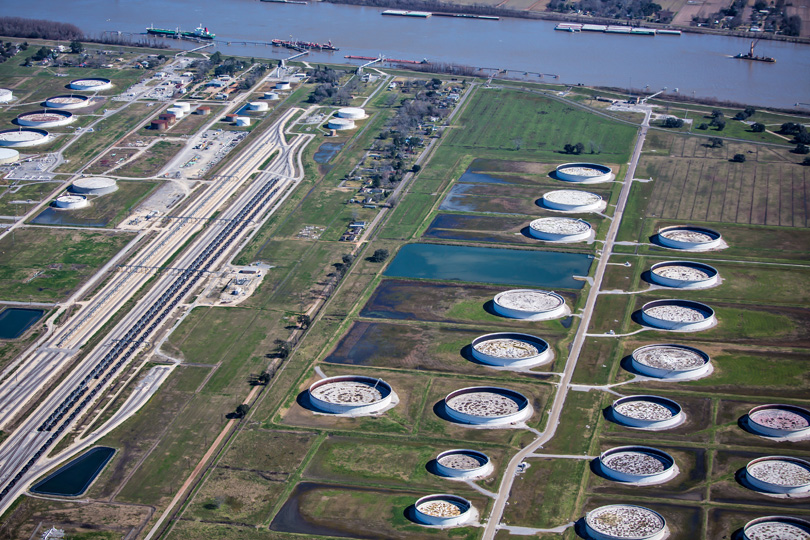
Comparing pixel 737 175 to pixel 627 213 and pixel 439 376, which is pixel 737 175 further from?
pixel 439 376

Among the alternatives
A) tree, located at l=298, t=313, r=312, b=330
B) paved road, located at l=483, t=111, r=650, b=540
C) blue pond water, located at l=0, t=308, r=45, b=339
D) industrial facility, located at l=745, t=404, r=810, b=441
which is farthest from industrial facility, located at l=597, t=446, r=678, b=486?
blue pond water, located at l=0, t=308, r=45, b=339

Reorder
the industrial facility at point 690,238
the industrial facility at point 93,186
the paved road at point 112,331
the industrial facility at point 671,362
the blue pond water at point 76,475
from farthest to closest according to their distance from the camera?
the industrial facility at point 93,186, the industrial facility at point 690,238, the industrial facility at point 671,362, the paved road at point 112,331, the blue pond water at point 76,475

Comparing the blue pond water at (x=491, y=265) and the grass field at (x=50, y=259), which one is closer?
the grass field at (x=50, y=259)

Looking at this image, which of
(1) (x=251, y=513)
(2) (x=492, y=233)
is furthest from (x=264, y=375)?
(2) (x=492, y=233)

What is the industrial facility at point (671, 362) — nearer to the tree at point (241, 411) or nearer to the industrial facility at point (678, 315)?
the industrial facility at point (678, 315)

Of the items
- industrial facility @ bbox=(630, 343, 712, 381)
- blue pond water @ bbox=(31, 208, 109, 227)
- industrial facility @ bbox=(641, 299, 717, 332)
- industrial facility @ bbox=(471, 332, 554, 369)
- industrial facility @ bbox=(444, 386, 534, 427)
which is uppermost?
industrial facility @ bbox=(641, 299, 717, 332)

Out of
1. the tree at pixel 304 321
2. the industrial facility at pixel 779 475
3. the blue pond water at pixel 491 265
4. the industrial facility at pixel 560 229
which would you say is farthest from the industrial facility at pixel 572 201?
the industrial facility at pixel 779 475

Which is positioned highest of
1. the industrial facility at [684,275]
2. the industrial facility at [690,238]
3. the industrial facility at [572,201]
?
the industrial facility at [572,201]

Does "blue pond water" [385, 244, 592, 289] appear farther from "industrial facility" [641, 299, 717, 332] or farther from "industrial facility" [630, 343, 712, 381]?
"industrial facility" [630, 343, 712, 381]
